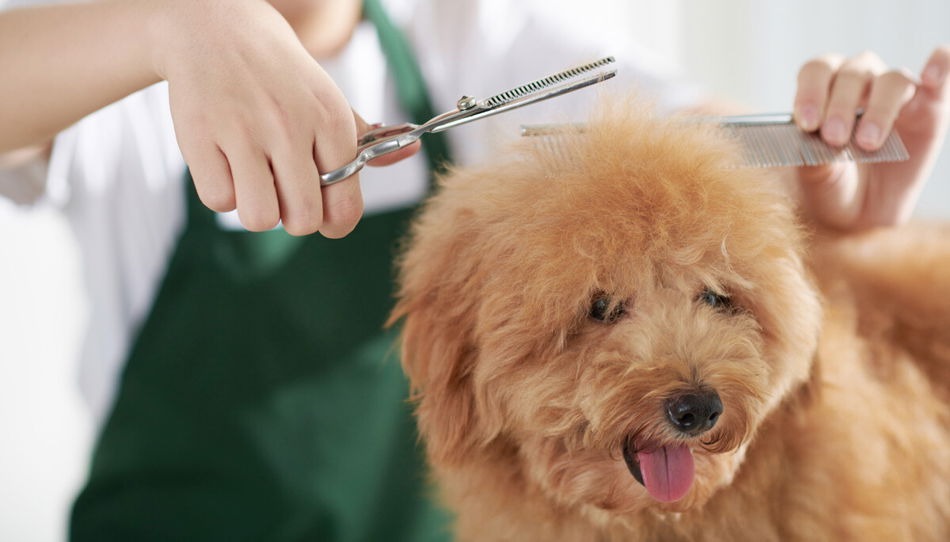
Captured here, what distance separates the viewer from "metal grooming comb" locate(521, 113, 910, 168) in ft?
2.54

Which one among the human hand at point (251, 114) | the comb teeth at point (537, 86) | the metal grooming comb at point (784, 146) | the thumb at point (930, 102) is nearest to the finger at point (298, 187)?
the human hand at point (251, 114)

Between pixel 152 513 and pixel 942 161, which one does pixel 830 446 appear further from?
pixel 942 161

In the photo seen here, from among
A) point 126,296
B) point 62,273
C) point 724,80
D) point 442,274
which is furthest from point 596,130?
point 724,80

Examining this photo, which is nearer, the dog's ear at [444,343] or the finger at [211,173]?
the finger at [211,173]

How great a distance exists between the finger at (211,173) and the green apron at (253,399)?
505 mm

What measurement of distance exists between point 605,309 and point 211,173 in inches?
14.6

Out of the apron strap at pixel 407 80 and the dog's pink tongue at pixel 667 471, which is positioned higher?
the apron strap at pixel 407 80

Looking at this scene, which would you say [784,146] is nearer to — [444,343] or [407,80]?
[444,343]

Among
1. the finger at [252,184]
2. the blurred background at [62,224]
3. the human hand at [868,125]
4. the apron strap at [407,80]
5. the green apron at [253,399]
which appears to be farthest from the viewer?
the blurred background at [62,224]

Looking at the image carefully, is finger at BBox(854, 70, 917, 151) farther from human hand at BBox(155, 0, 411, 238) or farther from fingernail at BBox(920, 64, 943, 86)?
human hand at BBox(155, 0, 411, 238)

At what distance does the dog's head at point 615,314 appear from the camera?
688 mm

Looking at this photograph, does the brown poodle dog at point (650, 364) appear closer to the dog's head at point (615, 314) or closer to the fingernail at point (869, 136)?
the dog's head at point (615, 314)

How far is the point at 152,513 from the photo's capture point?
107cm

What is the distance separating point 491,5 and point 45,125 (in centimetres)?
71
